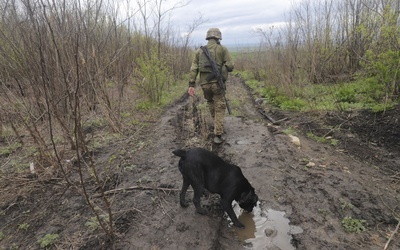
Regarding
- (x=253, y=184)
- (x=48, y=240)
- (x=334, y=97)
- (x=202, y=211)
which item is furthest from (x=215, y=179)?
(x=334, y=97)

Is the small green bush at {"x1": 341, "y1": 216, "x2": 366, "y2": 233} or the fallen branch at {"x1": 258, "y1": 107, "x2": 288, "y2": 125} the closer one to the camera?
the small green bush at {"x1": 341, "y1": 216, "x2": 366, "y2": 233}

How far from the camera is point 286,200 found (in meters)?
3.74

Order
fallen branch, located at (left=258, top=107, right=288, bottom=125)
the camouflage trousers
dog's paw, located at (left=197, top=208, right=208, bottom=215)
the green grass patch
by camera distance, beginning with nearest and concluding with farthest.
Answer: dog's paw, located at (left=197, top=208, right=208, bottom=215), the camouflage trousers, the green grass patch, fallen branch, located at (left=258, top=107, right=288, bottom=125)

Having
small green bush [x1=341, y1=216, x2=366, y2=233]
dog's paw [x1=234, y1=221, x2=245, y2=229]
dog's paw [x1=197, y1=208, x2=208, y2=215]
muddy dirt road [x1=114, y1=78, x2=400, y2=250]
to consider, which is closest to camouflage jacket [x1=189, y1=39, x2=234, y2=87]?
muddy dirt road [x1=114, y1=78, x2=400, y2=250]

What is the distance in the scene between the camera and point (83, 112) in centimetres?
680

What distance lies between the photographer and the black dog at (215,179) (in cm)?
331

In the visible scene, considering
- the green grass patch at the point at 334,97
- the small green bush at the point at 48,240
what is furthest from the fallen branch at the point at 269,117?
the small green bush at the point at 48,240

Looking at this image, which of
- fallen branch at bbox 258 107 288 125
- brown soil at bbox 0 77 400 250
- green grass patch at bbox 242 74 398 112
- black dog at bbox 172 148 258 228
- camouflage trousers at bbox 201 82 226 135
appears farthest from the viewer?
fallen branch at bbox 258 107 288 125

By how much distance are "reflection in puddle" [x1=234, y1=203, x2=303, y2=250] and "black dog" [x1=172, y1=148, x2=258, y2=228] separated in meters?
0.14

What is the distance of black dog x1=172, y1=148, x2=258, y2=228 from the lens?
3.31 meters

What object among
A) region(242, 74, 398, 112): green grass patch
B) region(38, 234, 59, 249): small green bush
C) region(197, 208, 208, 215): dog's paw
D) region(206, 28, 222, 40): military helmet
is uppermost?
region(206, 28, 222, 40): military helmet

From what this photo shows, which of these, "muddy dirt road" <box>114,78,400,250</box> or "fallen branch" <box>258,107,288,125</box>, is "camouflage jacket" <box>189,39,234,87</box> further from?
"fallen branch" <box>258,107,288,125</box>

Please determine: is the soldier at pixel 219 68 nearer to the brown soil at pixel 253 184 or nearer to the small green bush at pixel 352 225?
the brown soil at pixel 253 184

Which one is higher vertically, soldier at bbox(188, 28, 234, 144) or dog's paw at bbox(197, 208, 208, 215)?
soldier at bbox(188, 28, 234, 144)
